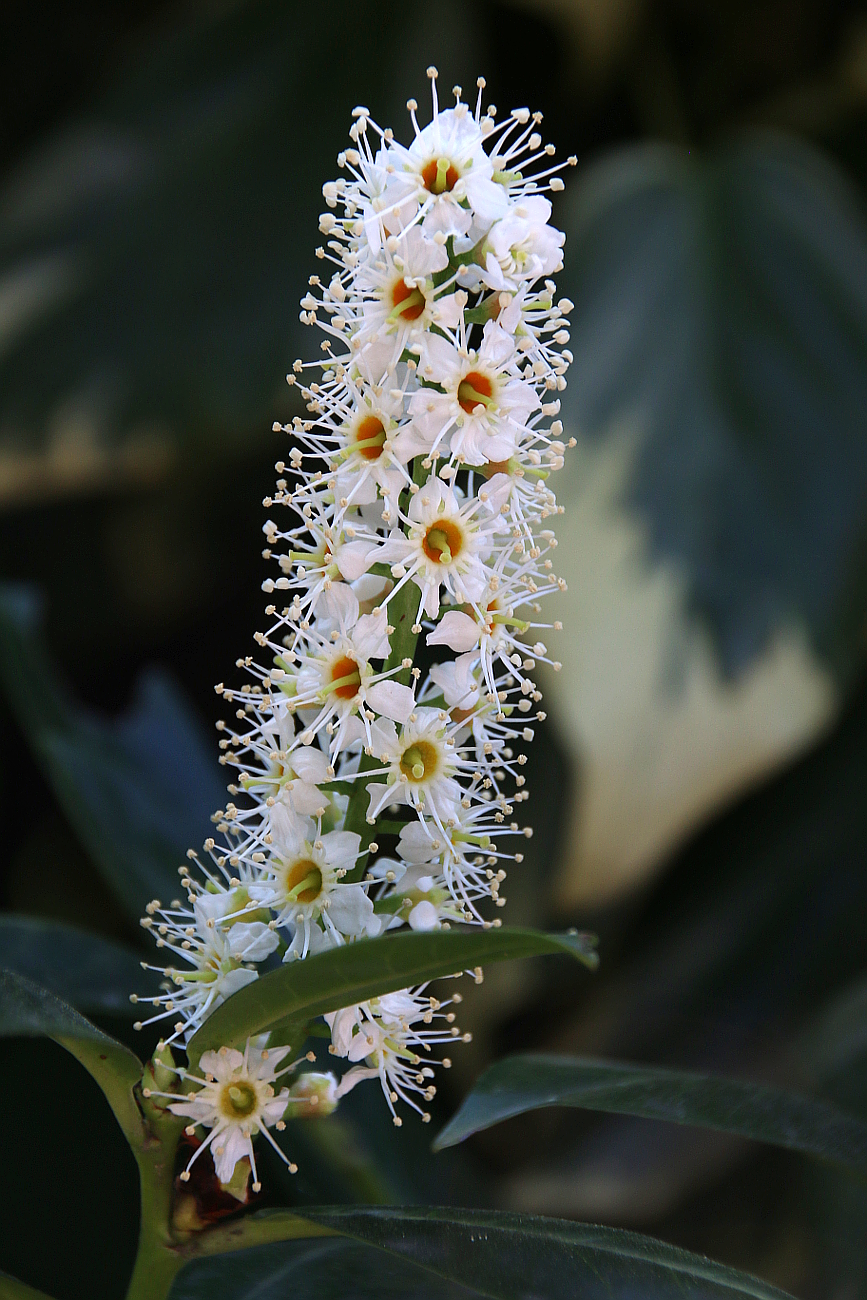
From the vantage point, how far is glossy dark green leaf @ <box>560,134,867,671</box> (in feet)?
2.63

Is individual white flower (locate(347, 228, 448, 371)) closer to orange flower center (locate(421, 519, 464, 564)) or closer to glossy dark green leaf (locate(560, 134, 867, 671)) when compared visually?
orange flower center (locate(421, 519, 464, 564))

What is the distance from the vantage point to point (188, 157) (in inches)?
41.6

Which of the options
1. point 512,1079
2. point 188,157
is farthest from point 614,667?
point 188,157

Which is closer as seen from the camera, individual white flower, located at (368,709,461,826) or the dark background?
individual white flower, located at (368,709,461,826)

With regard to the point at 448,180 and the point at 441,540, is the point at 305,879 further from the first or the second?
the point at 448,180

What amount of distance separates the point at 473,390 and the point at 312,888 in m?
0.15

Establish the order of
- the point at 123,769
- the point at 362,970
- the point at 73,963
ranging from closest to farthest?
1. the point at 362,970
2. the point at 73,963
3. the point at 123,769

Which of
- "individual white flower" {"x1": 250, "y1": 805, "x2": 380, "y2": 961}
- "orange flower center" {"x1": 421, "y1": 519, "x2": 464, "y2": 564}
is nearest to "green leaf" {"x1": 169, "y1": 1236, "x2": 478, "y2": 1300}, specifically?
"individual white flower" {"x1": 250, "y1": 805, "x2": 380, "y2": 961}

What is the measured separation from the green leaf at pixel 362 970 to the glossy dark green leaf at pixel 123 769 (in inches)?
9.7

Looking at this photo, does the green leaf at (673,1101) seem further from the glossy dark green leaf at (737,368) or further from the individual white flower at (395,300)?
the glossy dark green leaf at (737,368)

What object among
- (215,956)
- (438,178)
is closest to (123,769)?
(215,956)

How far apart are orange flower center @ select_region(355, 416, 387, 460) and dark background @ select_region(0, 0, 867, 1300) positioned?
367 mm

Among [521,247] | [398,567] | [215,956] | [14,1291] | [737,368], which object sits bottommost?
[14,1291]

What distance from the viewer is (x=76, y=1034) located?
0.32 metres
